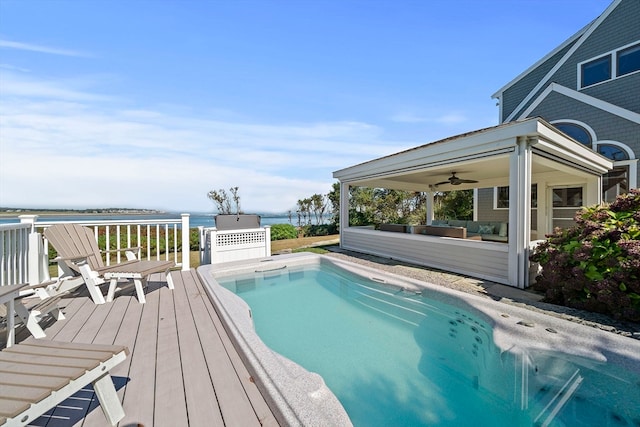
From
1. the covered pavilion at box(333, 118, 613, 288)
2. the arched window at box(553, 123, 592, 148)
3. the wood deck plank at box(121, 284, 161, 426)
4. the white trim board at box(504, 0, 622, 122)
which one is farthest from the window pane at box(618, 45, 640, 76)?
the wood deck plank at box(121, 284, 161, 426)

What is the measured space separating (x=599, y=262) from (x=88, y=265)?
7.37m

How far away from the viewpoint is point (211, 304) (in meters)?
4.05

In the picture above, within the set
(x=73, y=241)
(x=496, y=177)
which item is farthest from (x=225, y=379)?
(x=496, y=177)

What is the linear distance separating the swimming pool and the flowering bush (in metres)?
0.84

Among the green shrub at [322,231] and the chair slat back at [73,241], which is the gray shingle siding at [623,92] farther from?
the chair slat back at [73,241]

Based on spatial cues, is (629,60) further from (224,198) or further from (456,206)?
(224,198)

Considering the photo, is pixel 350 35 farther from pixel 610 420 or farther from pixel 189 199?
pixel 189 199

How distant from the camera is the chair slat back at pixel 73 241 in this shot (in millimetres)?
3952

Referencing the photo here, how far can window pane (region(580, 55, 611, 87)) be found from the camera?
927 cm

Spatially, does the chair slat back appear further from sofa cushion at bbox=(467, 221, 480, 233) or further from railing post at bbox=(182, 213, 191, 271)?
sofa cushion at bbox=(467, 221, 480, 233)

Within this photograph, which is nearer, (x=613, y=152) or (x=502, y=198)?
(x=613, y=152)

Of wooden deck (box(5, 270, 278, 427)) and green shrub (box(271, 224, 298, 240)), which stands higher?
green shrub (box(271, 224, 298, 240))

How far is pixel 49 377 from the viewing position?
155 cm

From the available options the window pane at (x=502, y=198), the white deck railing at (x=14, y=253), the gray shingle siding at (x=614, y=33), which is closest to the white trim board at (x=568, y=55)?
the gray shingle siding at (x=614, y=33)
